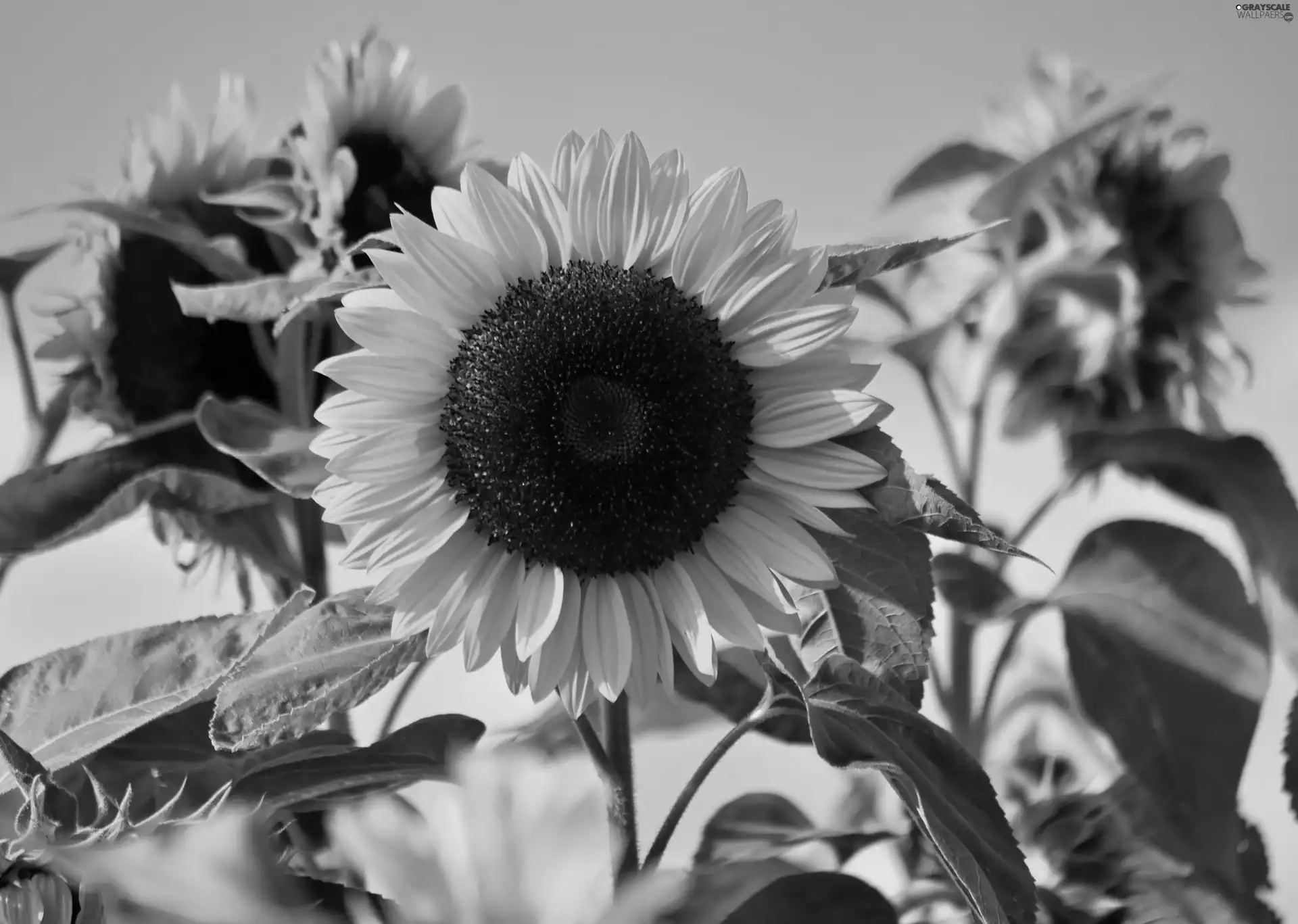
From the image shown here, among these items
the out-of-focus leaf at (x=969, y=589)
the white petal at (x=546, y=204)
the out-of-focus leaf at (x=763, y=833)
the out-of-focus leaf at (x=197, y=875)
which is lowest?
the out-of-focus leaf at (x=763, y=833)

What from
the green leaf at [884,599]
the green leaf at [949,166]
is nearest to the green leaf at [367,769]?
the green leaf at [884,599]

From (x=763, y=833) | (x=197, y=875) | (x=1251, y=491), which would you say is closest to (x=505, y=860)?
(x=197, y=875)

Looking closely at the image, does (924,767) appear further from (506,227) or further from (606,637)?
(506,227)

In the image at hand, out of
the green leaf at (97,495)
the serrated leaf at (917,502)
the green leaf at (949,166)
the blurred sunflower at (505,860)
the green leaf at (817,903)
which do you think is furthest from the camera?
the green leaf at (949,166)

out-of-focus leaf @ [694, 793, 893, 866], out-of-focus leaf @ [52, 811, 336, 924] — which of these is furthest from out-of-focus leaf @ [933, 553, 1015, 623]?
out-of-focus leaf @ [52, 811, 336, 924]

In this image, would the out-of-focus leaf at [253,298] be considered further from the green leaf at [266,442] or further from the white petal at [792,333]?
the white petal at [792,333]

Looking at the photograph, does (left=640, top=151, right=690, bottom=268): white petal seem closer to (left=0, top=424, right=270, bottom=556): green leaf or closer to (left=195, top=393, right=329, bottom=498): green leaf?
(left=195, top=393, right=329, bottom=498): green leaf
